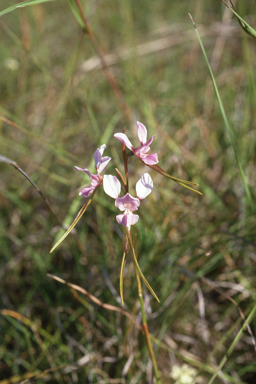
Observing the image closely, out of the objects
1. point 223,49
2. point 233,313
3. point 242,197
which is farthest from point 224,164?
point 223,49

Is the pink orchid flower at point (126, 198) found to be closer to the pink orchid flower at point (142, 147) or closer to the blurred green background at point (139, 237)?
the pink orchid flower at point (142, 147)

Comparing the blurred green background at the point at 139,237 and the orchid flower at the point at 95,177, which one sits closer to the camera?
the orchid flower at the point at 95,177

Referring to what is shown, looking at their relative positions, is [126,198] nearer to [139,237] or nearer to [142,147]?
[142,147]

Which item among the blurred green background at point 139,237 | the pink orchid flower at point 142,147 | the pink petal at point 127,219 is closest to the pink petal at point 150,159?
the pink orchid flower at point 142,147

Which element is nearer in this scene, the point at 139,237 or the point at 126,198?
the point at 126,198

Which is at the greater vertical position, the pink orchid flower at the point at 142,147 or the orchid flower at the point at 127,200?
the pink orchid flower at the point at 142,147

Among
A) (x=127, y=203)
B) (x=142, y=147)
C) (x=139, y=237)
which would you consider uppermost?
(x=142, y=147)

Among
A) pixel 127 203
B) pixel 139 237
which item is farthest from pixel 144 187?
pixel 139 237

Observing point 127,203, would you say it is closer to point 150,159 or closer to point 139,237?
point 150,159

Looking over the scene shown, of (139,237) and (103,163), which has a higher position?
(103,163)
